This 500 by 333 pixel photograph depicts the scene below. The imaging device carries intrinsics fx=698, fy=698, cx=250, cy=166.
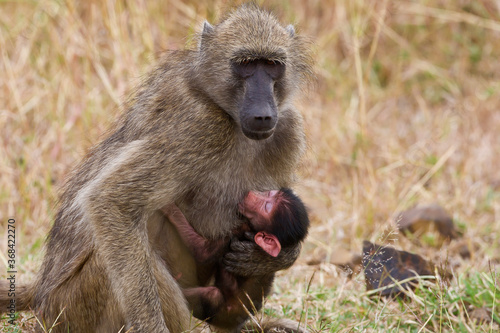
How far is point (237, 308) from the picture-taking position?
331 cm

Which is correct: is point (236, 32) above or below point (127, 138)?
above

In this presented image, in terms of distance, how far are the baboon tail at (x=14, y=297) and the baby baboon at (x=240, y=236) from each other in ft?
2.67

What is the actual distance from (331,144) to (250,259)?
3.14 meters

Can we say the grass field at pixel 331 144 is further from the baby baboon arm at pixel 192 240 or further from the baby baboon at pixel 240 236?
the baby baboon arm at pixel 192 240

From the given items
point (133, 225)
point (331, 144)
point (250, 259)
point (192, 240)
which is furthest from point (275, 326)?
point (331, 144)

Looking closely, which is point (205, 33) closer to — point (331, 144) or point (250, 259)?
point (250, 259)

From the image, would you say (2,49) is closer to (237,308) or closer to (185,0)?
(185,0)

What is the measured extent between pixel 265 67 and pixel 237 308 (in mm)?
1144

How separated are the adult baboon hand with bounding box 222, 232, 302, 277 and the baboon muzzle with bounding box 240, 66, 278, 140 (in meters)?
0.53

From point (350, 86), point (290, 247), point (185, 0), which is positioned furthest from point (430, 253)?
point (185, 0)

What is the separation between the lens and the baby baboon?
3.25 metres

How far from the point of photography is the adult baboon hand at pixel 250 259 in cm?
324

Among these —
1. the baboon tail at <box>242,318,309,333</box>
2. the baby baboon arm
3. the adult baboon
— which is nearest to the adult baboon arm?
the adult baboon

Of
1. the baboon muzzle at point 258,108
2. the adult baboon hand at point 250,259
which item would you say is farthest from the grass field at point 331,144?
the baboon muzzle at point 258,108
